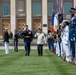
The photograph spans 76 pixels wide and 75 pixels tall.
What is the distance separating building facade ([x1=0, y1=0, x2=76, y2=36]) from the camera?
85.5 meters

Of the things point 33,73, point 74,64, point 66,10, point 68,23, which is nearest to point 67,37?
point 68,23

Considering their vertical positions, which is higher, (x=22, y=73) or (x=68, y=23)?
(x=68, y=23)

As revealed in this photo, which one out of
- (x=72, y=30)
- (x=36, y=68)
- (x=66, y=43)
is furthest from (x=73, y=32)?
(x=36, y=68)

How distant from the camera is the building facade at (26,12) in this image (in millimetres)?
85500

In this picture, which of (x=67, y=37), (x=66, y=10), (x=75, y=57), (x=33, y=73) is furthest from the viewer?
(x=66, y=10)

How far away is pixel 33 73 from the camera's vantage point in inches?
546

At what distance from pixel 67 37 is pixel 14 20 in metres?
66.6

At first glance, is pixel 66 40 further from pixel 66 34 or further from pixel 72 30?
pixel 72 30

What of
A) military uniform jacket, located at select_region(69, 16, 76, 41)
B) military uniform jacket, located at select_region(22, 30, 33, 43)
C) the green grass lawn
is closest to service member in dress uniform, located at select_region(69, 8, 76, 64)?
military uniform jacket, located at select_region(69, 16, 76, 41)

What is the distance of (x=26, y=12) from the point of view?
86375mm

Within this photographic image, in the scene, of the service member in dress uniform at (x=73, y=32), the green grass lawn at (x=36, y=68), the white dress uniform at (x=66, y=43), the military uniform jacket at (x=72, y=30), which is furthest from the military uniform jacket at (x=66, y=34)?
the military uniform jacket at (x=72, y=30)

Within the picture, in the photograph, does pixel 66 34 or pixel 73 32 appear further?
pixel 66 34

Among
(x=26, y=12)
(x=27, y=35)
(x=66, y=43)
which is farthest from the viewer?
(x=26, y=12)

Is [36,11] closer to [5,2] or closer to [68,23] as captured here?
[5,2]
